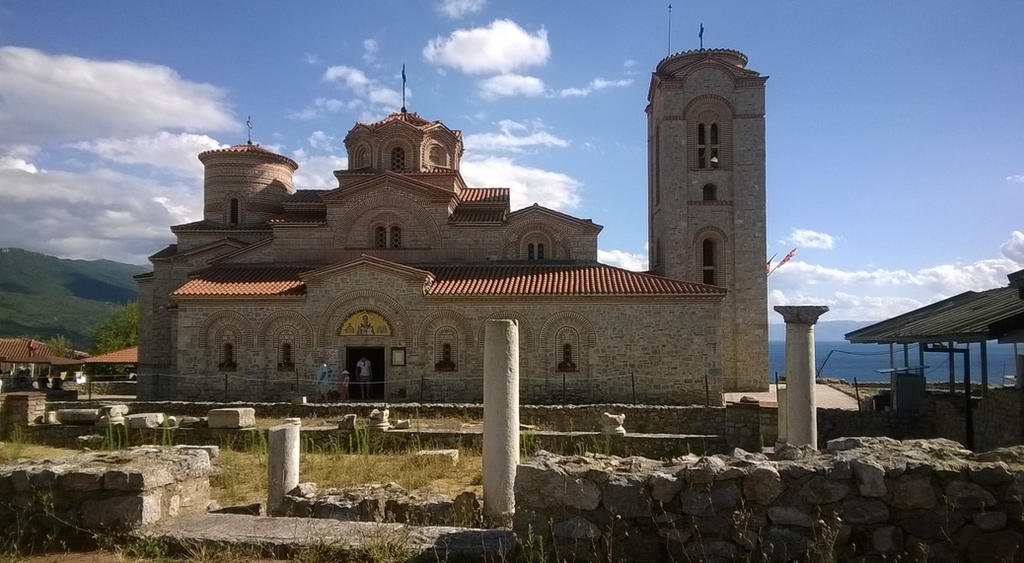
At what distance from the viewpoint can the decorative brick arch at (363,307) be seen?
18.3 m

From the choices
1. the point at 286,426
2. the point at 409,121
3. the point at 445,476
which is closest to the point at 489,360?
the point at 286,426

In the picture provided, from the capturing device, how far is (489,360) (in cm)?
707

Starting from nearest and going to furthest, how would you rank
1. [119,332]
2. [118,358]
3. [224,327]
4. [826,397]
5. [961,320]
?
[961,320], [224,327], [826,397], [118,358], [119,332]

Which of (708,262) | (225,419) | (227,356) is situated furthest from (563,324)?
(227,356)

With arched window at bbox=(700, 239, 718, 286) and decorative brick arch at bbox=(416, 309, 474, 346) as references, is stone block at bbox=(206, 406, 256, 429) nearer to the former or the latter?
decorative brick arch at bbox=(416, 309, 474, 346)

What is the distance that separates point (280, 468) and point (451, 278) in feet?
38.3

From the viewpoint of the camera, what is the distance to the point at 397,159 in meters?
23.3

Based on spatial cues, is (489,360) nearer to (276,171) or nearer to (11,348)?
(276,171)

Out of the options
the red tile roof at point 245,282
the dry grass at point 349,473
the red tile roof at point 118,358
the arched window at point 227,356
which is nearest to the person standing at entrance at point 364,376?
the red tile roof at point 245,282

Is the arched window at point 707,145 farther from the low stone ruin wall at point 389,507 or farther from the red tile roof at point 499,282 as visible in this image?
the low stone ruin wall at point 389,507

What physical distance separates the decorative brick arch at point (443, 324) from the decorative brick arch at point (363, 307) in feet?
1.62

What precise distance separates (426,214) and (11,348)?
2367 centimetres

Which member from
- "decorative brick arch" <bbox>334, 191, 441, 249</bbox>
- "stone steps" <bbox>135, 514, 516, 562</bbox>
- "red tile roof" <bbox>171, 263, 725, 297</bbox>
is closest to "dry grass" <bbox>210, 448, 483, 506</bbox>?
"stone steps" <bbox>135, 514, 516, 562</bbox>

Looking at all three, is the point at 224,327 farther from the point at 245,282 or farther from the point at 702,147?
the point at 702,147
